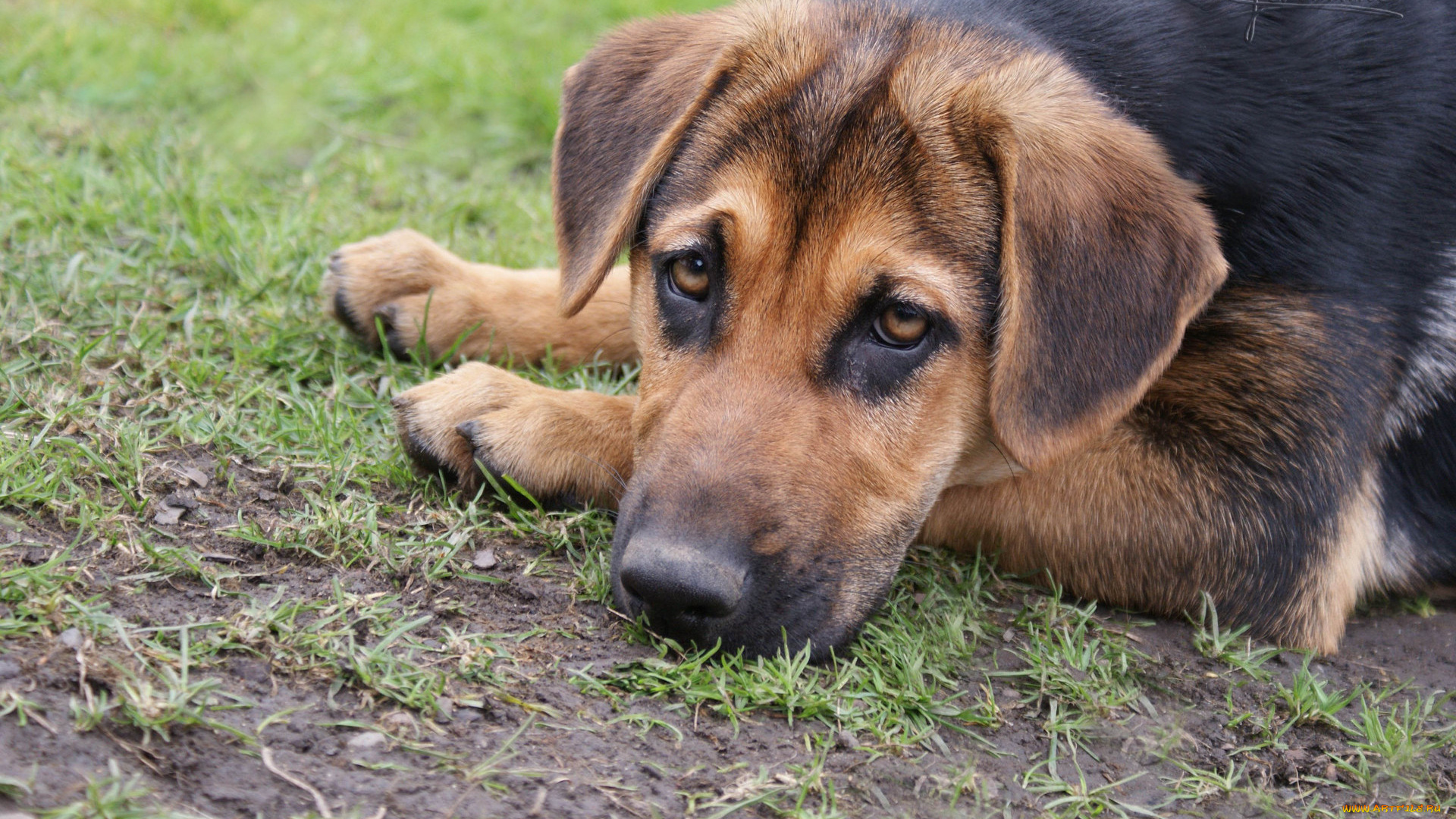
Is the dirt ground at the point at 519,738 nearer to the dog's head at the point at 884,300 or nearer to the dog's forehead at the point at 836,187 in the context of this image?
the dog's head at the point at 884,300

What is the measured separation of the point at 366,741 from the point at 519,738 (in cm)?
35

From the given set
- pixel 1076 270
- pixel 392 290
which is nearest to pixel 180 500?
pixel 392 290

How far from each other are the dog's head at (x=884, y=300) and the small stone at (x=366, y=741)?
73cm

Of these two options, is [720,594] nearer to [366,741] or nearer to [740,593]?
[740,593]

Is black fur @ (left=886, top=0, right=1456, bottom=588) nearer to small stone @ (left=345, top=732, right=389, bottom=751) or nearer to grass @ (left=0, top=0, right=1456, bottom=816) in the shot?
grass @ (left=0, top=0, right=1456, bottom=816)

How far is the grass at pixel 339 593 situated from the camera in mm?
2949

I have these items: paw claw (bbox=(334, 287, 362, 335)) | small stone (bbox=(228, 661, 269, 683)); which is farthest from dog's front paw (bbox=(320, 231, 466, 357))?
small stone (bbox=(228, 661, 269, 683))

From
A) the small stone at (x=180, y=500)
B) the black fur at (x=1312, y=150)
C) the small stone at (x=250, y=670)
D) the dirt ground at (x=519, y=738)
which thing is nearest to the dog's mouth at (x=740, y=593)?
the dirt ground at (x=519, y=738)

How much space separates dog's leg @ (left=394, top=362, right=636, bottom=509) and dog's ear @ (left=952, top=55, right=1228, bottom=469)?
4.13ft

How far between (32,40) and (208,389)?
4320 mm

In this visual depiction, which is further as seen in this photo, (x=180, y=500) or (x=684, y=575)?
(x=180, y=500)

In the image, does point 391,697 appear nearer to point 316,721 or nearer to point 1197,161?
point 316,721

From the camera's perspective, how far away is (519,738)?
295 centimetres

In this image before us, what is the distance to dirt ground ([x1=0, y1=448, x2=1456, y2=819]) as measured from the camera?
8.69 feet
